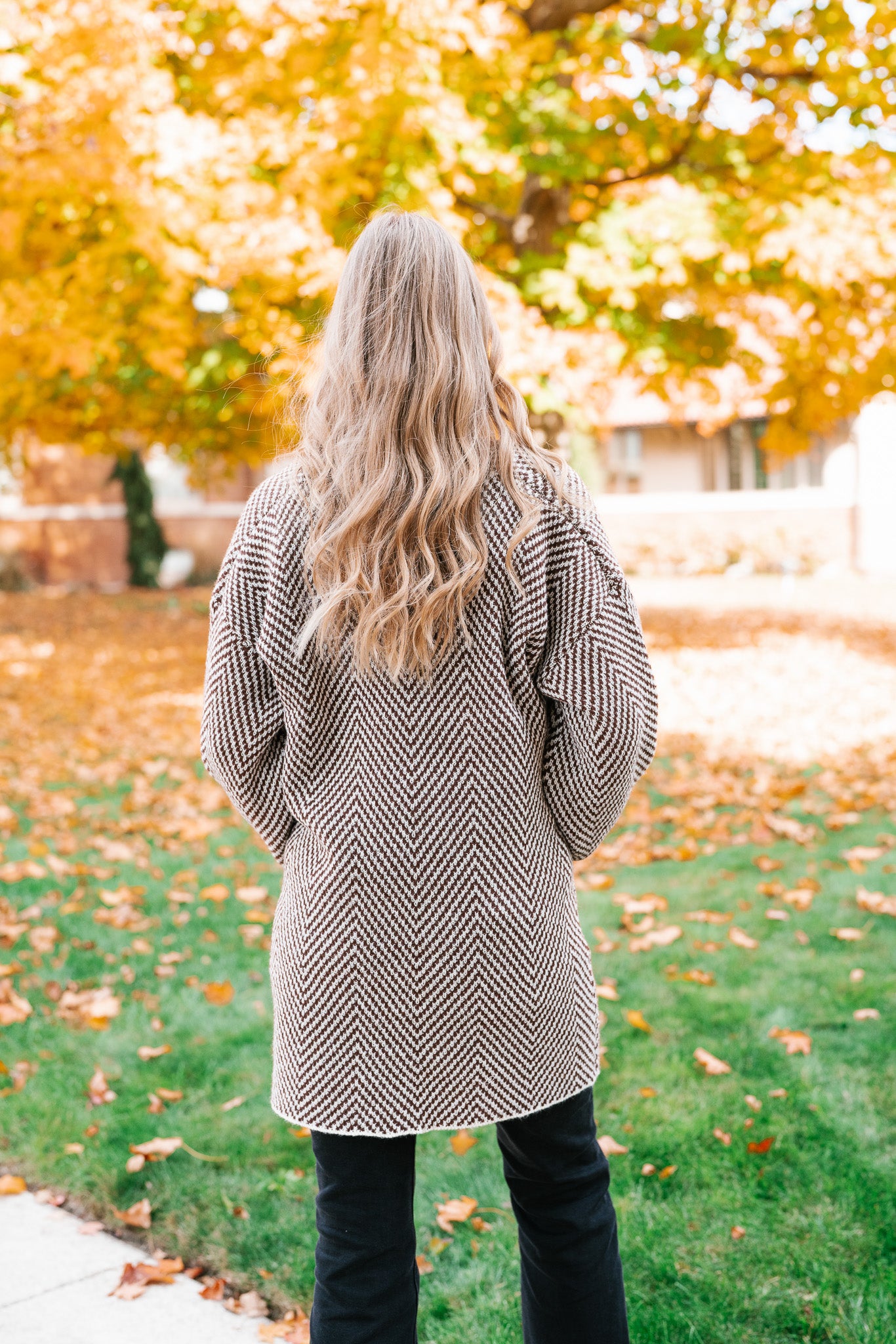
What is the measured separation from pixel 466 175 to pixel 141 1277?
829 cm

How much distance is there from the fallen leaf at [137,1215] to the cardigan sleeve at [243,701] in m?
1.58

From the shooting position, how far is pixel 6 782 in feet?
25.3

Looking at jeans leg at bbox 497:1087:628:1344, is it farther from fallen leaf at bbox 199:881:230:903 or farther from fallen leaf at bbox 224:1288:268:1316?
fallen leaf at bbox 199:881:230:903

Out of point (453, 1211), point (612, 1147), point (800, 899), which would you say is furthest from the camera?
point (800, 899)

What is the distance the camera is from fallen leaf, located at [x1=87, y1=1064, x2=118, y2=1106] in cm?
357

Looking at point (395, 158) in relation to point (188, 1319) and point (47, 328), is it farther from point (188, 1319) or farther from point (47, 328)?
point (188, 1319)

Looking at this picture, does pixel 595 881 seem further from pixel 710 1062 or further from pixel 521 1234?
pixel 521 1234

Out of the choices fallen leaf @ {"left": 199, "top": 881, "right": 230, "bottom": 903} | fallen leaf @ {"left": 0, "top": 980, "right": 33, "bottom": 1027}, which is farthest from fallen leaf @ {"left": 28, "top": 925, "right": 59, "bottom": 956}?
fallen leaf @ {"left": 199, "top": 881, "right": 230, "bottom": 903}

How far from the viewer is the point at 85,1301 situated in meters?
2.66

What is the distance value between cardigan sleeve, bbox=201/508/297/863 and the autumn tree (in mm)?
4190

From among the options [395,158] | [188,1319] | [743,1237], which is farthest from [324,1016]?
[395,158]

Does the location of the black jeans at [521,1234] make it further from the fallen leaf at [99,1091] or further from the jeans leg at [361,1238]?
the fallen leaf at [99,1091]

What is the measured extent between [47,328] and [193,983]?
5906 mm

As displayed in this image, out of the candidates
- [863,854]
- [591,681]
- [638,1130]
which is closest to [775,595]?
[863,854]
